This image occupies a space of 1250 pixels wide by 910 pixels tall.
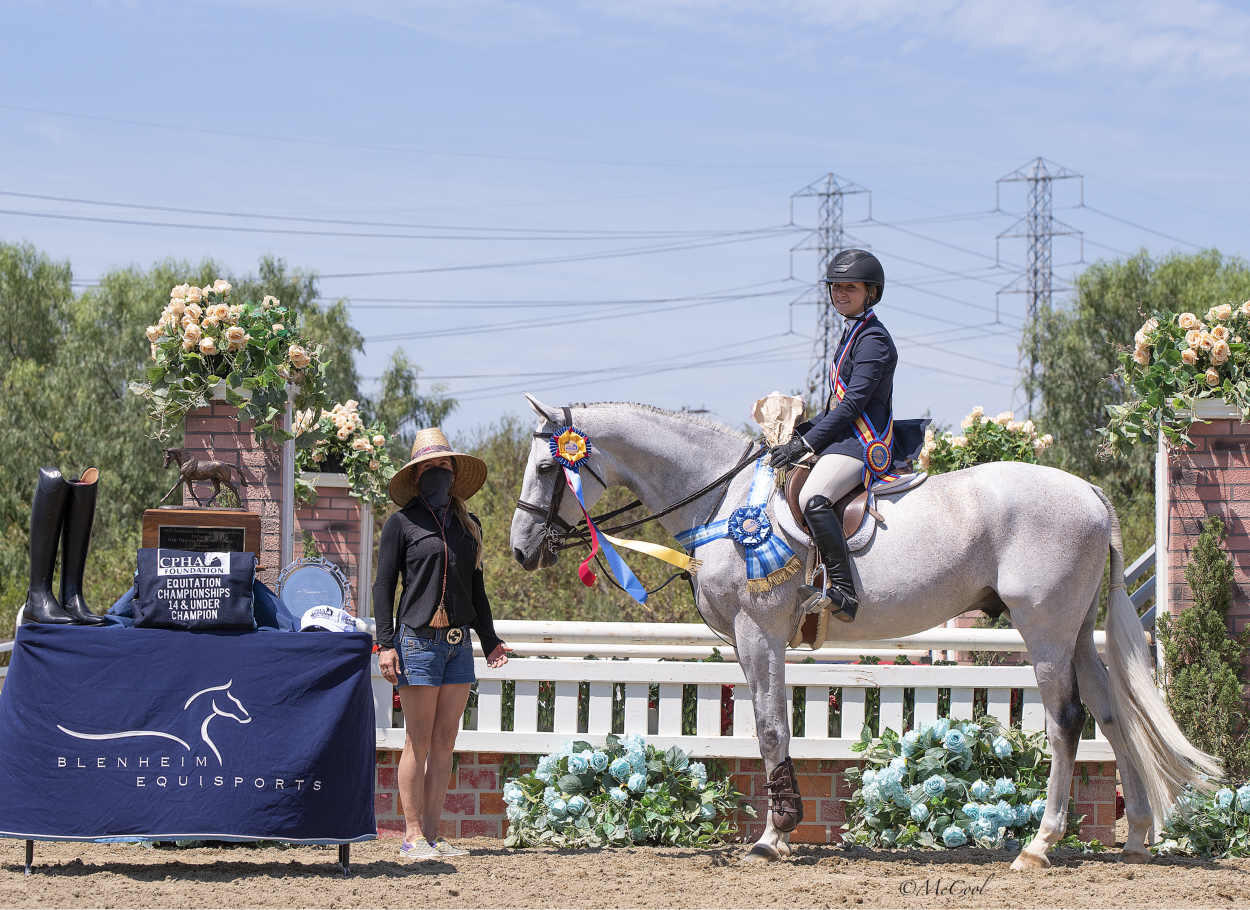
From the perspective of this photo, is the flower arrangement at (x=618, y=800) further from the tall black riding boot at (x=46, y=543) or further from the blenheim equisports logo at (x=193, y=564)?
the tall black riding boot at (x=46, y=543)

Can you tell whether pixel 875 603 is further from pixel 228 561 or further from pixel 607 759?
pixel 228 561

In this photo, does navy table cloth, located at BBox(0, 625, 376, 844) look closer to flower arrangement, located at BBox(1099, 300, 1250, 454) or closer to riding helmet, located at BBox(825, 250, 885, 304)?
riding helmet, located at BBox(825, 250, 885, 304)

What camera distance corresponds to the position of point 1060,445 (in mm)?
34031

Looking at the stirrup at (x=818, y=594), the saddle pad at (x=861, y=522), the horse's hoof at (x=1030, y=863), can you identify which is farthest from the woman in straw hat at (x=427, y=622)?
the horse's hoof at (x=1030, y=863)

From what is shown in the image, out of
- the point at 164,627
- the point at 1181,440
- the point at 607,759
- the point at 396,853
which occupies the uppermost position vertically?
the point at 1181,440

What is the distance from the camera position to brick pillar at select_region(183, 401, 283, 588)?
319 inches

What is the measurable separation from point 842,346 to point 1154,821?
8.69ft

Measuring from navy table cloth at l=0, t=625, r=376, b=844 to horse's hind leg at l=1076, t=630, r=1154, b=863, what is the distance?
3356 millimetres

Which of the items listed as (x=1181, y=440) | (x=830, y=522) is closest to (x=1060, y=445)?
(x=1181, y=440)

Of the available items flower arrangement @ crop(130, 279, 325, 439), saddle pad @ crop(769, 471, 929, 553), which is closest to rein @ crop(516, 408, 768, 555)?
saddle pad @ crop(769, 471, 929, 553)

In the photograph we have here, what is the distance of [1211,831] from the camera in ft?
21.0

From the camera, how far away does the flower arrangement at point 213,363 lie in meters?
7.89

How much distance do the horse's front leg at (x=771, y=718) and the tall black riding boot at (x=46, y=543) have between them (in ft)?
9.71

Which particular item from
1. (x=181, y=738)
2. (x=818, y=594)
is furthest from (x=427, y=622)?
(x=818, y=594)
